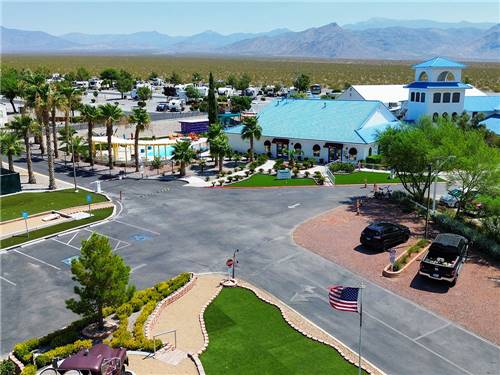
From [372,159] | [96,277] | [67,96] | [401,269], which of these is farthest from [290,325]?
[67,96]

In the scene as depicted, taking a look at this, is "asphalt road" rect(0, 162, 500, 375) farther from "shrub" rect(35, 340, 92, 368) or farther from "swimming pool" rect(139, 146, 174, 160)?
"swimming pool" rect(139, 146, 174, 160)

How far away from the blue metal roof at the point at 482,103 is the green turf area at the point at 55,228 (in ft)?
185

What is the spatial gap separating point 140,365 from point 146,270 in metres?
10.8

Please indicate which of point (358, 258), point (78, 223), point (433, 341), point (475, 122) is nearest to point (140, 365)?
point (433, 341)

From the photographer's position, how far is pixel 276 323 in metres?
24.8

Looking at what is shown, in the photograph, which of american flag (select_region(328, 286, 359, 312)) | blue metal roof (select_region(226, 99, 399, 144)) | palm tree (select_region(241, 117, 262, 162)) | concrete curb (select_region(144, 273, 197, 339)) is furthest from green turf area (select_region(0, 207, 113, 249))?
blue metal roof (select_region(226, 99, 399, 144))

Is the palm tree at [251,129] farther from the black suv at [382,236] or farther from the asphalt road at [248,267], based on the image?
the black suv at [382,236]

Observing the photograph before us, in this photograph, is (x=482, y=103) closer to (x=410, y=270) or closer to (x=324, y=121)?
(x=324, y=121)

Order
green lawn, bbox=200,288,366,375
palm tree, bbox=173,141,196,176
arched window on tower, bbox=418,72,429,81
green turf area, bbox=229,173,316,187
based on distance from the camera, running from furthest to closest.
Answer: arched window on tower, bbox=418,72,429,81, palm tree, bbox=173,141,196,176, green turf area, bbox=229,173,316,187, green lawn, bbox=200,288,366,375

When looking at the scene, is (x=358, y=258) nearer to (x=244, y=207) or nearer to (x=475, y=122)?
(x=244, y=207)

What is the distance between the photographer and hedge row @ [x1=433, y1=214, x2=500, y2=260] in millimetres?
32719

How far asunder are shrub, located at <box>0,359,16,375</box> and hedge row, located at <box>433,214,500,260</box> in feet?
90.3

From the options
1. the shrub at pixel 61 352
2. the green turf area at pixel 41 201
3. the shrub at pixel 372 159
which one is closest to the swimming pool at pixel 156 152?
the green turf area at pixel 41 201

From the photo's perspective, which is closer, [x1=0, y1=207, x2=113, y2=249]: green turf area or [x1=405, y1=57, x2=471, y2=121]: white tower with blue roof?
[x1=0, y1=207, x2=113, y2=249]: green turf area
